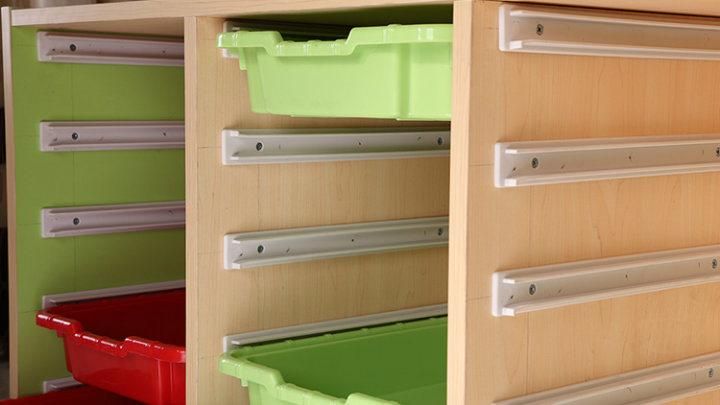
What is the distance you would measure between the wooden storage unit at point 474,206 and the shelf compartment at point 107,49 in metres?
0.05

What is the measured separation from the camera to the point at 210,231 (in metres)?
1.70

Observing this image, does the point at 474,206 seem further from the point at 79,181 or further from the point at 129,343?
the point at 79,181

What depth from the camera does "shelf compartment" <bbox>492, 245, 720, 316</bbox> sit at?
130 centimetres

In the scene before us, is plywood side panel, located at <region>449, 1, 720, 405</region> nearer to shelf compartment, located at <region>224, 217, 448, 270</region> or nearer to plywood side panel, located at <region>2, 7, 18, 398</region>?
shelf compartment, located at <region>224, 217, 448, 270</region>

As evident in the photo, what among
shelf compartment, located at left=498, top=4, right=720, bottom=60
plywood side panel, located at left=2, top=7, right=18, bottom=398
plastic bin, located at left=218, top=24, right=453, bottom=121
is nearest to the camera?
shelf compartment, located at left=498, top=4, right=720, bottom=60

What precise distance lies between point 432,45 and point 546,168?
0.66ft

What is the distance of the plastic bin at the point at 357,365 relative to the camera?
1666 mm

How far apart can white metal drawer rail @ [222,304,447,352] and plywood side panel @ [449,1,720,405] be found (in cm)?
55

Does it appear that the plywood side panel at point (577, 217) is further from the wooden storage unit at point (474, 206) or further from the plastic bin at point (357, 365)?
the plastic bin at point (357, 365)

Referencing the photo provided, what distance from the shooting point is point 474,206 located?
126 centimetres

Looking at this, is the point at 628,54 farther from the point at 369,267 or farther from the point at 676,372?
the point at 369,267

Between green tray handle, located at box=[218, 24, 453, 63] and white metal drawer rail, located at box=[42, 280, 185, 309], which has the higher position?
green tray handle, located at box=[218, 24, 453, 63]

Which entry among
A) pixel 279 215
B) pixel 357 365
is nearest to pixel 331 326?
pixel 357 365

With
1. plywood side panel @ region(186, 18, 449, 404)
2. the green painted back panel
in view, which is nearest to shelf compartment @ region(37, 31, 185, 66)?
the green painted back panel
